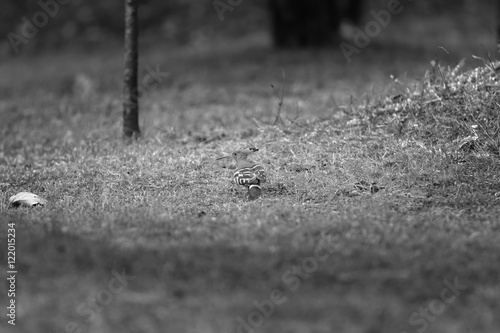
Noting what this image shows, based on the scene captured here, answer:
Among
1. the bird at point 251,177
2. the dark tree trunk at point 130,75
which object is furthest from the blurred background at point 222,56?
the bird at point 251,177

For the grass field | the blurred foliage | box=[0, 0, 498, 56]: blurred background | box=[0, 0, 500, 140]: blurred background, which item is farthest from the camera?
the blurred foliage

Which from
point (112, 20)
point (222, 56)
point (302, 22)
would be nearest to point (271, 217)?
→ point (302, 22)

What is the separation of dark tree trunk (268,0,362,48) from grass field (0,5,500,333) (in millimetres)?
5806

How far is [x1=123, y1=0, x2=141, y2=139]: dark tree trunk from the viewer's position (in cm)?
1021

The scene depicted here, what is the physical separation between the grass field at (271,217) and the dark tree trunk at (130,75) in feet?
0.97

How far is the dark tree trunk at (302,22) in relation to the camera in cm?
1839

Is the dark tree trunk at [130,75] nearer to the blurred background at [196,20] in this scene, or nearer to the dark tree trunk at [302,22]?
the dark tree trunk at [302,22]

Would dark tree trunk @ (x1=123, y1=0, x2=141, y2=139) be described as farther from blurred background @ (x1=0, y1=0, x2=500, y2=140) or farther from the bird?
the bird

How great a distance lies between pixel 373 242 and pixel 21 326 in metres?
3.03

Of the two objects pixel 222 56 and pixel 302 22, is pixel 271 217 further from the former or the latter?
pixel 222 56

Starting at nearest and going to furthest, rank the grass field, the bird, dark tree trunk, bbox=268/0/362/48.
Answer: the grass field < the bird < dark tree trunk, bbox=268/0/362/48

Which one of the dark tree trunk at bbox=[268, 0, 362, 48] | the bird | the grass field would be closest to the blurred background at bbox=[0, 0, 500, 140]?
the dark tree trunk at bbox=[268, 0, 362, 48]

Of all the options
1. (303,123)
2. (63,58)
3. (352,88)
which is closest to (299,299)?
(303,123)

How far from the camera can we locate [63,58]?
22484mm
